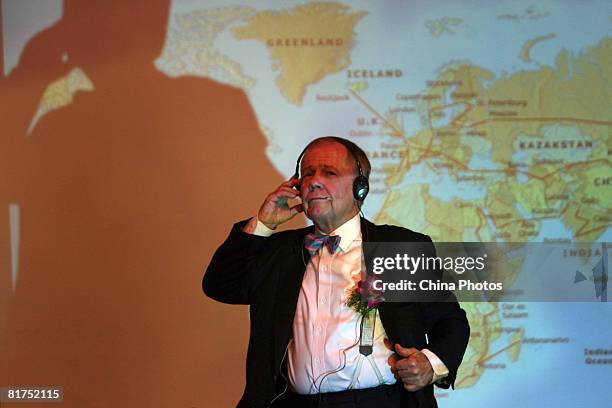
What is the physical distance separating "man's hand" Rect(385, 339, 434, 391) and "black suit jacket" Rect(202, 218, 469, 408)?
0.07 meters

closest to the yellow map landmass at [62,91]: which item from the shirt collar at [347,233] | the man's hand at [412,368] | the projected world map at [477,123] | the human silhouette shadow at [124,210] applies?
the human silhouette shadow at [124,210]

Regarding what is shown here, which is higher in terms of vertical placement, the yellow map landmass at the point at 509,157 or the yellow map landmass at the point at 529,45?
the yellow map landmass at the point at 529,45

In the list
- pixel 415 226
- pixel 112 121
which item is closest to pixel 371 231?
pixel 415 226

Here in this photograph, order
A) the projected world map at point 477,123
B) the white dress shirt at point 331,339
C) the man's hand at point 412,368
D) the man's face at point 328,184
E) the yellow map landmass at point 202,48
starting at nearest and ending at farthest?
the man's hand at point 412,368, the white dress shirt at point 331,339, the man's face at point 328,184, the projected world map at point 477,123, the yellow map landmass at point 202,48

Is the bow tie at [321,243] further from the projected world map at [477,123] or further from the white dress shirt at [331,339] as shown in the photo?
the projected world map at [477,123]

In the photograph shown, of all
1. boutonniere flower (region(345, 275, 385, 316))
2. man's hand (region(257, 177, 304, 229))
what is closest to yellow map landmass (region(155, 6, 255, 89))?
man's hand (region(257, 177, 304, 229))

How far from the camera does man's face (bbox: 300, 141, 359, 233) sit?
247 centimetres

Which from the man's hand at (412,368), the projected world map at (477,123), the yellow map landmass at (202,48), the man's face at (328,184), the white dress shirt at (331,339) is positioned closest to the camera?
the man's hand at (412,368)

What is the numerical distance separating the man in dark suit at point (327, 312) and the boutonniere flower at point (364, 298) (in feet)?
0.05

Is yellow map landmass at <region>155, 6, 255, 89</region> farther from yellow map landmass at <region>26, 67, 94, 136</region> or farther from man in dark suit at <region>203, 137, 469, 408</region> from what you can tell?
man in dark suit at <region>203, 137, 469, 408</region>

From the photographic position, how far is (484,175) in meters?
3.72

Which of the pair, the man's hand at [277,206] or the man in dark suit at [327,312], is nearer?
the man in dark suit at [327,312]

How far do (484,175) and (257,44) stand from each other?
1267mm

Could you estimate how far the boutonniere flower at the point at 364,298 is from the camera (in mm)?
2357
